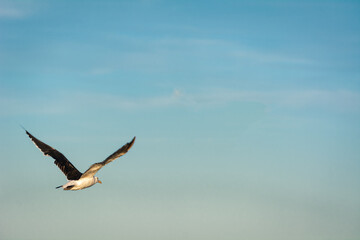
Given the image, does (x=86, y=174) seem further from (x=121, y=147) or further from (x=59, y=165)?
(x=121, y=147)

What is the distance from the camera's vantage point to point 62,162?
195 ft

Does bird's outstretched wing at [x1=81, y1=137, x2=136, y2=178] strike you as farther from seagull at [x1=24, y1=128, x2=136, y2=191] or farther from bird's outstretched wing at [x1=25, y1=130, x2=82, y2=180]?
bird's outstretched wing at [x1=25, y1=130, x2=82, y2=180]

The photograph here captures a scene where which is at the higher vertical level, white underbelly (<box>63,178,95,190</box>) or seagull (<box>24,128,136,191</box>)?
seagull (<box>24,128,136,191</box>)

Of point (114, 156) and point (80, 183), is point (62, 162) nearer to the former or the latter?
point (80, 183)

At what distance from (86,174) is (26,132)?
8.46 m

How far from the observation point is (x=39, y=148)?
59.5 m

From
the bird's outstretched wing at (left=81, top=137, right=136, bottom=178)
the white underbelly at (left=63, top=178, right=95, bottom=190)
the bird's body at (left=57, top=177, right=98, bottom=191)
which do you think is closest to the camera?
the bird's outstretched wing at (left=81, top=137, right=136, bottom=178)

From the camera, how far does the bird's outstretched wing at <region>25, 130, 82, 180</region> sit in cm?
5922

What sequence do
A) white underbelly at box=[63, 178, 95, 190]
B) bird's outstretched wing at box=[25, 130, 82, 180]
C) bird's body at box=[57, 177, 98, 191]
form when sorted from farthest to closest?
1. bird's outstretched wing at box=[25, 130, 82, 180]
2. white underbelly at box=[63, 178, 95, 190]
3. bird's body at box=[57, 177, 98, 191]

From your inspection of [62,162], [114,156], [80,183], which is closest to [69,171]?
[62,162]

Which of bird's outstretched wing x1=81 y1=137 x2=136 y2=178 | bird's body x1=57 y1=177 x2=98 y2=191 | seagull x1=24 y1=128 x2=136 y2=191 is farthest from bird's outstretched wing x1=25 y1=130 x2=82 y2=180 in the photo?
bird's outstretched wing x1=81 y1=137 x2=136 y2=178

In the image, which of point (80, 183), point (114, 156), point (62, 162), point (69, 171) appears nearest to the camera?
point (114, 156)

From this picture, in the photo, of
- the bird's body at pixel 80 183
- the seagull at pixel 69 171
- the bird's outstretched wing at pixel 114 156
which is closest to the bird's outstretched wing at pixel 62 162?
the seagull at pixel 69 171

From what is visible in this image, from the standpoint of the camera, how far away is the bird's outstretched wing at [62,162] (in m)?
59.2
